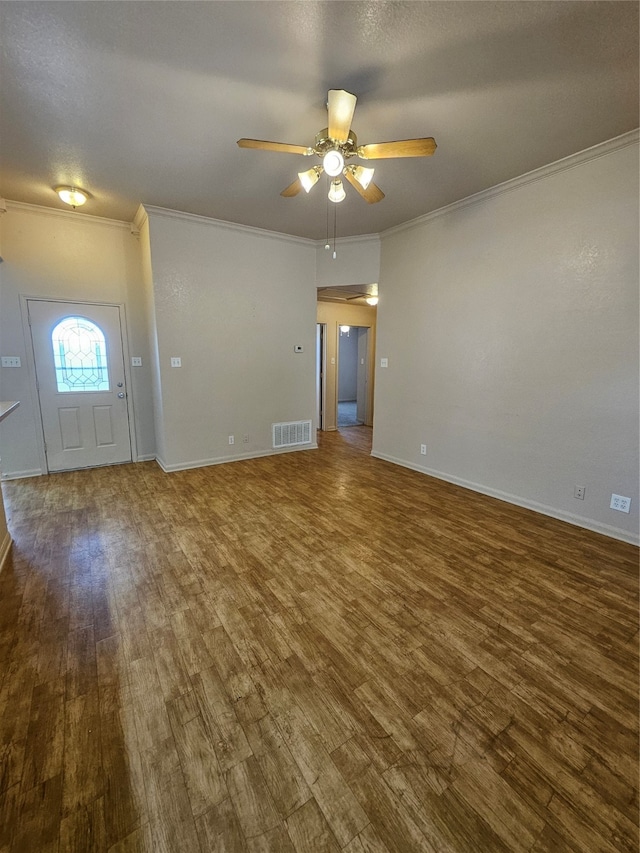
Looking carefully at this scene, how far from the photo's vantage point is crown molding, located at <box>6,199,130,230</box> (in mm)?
3720

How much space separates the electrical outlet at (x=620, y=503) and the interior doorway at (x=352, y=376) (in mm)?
4892

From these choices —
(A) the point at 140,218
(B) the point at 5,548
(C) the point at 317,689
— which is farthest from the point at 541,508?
(A) the point at 140,218

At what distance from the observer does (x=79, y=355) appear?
4273 mm

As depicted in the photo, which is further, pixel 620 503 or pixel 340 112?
pixel 620 503

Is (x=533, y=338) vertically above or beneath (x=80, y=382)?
above

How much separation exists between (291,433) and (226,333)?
1.72 m

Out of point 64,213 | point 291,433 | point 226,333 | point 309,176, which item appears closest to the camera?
point 309,176

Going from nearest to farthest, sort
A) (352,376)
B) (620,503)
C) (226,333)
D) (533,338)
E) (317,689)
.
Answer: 1. (317,689)
2. (620,503)
3. (533,338)
4. (226,333)
5. (352,376)

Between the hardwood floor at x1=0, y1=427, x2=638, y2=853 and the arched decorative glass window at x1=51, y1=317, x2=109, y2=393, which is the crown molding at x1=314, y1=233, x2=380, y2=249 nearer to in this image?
the arched decorative glass window at x1=51, y1=317, x2=109, y2=393

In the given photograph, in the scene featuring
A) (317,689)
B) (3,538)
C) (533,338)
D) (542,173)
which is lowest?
(317,689)

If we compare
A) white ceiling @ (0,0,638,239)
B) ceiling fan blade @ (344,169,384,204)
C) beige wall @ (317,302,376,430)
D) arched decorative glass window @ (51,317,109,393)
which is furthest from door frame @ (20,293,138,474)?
ceiling fan blade @ (344,169,384,204)

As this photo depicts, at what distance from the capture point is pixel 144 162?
9.45 ft

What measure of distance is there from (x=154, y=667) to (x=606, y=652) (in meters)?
2.19

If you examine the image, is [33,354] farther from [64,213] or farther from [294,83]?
[294,83]
